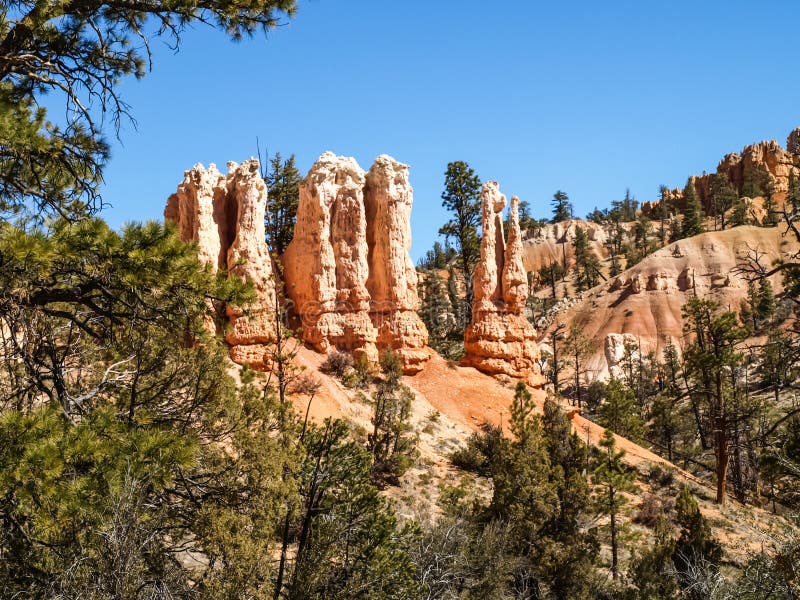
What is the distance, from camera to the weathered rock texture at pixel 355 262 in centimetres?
3150

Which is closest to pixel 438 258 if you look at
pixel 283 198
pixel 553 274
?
pixel 553 274

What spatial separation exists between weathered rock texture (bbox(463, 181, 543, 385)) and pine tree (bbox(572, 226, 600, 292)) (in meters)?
56.1

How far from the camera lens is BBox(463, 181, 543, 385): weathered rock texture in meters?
36.1

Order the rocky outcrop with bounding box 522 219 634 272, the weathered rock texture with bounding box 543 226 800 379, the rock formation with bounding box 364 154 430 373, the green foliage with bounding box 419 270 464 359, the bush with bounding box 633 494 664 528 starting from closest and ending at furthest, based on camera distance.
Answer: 1. the bush with bounding box 633 494 664 528
2. the rock formation with bounding box 364 154 430 373
3. the green foliage with bounding box 419 270 464 359
4. the weathered rock texture with bounding box 543 226 800 379
5. the rocky outcrop with bounding box 522 219 634 272

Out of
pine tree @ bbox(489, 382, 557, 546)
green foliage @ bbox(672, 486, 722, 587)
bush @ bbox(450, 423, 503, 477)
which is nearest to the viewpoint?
pine tree @ bbox(489, 382, 557, 546)

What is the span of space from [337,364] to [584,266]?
70.8 metres

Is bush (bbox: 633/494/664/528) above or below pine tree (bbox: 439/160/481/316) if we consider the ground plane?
below

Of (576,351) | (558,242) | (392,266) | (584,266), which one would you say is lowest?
(576,351)

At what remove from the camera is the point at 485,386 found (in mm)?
34250

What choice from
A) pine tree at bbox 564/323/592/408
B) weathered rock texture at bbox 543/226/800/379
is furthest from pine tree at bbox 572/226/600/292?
pine tree at bbox 564/323/592/408

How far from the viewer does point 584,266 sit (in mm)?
94000

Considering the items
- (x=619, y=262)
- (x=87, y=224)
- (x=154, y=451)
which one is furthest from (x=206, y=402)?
(x=619, y=262)

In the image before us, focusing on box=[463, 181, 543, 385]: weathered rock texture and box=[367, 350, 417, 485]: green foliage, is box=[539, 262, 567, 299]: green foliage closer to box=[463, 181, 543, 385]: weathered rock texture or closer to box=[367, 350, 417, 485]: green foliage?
box=[463, 181, 543, 385]: weathered rock texture

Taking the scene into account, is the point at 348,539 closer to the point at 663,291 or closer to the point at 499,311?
the point at 499,311
